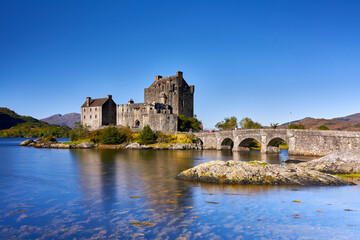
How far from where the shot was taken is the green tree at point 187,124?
238 feet

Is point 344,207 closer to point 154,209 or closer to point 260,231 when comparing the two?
point 260,231

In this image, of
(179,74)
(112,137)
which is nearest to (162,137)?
(112,137)

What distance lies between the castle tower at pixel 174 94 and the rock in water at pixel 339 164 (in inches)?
2129


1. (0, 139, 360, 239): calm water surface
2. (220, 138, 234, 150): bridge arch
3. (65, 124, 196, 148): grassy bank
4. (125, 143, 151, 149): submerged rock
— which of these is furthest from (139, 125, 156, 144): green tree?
(0, 139, 360, 239): calm water surface

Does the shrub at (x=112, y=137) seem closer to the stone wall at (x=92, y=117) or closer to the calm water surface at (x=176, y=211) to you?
the stone wall at (x=92, y=117)

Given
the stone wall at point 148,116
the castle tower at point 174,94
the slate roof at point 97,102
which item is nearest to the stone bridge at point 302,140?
the stone wall at point 148,116

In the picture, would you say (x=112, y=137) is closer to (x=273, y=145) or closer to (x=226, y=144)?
(x=226, y=144)

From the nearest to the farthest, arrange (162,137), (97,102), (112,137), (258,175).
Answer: (258,175) < (162,137) < (112,137) < (97,102)

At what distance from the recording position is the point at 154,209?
518 inches

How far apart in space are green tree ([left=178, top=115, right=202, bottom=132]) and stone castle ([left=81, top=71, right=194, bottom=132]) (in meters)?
3.61

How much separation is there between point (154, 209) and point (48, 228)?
13.7 feet

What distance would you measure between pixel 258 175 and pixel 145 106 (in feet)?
188

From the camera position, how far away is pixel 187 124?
244 feet

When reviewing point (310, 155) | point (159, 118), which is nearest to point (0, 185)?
point (310, 155)
